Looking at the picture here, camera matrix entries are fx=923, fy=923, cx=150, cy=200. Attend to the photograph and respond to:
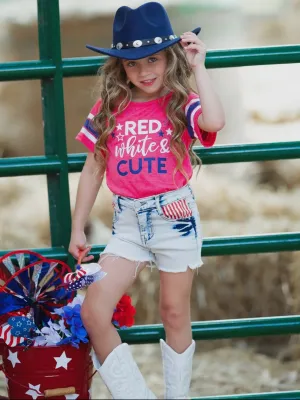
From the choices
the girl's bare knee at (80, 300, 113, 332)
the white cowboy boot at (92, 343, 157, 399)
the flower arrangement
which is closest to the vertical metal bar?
the flower arrangement

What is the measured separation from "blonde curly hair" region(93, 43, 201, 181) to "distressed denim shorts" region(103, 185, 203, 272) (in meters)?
0.11

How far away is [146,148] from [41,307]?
25.7 inches

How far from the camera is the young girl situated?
9.34 ft

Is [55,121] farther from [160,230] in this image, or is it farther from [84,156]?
[160,230]

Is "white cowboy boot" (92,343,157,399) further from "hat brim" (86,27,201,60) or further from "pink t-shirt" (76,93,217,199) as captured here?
"hat brim" (86,27,201,60)

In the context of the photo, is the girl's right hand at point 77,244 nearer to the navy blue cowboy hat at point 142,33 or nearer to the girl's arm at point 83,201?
the girl's arm at point 83,201

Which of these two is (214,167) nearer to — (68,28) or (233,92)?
(233,92)

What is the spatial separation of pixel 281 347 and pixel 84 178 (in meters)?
1.30

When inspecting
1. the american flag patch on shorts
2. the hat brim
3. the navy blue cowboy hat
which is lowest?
the american flag patch on shorts

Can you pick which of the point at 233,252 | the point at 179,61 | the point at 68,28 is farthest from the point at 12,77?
the point at 233,252

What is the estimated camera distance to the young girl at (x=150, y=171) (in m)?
2.85

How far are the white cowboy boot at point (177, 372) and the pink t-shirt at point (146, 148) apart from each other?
527mm

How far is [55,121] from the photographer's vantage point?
10.7 ft

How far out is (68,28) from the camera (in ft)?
10.8
